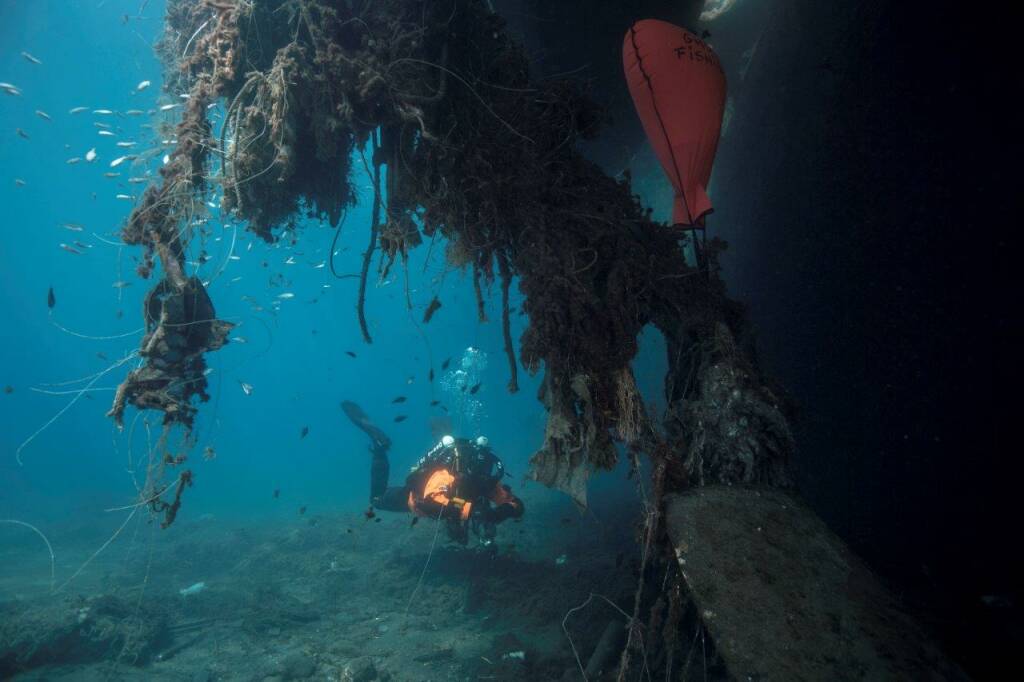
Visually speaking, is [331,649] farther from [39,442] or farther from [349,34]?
[39,442]

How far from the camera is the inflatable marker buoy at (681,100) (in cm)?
415

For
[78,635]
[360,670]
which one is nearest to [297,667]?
[360,670]

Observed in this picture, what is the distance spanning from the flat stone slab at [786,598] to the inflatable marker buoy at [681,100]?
2.71 meters

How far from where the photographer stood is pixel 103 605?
10086 mm

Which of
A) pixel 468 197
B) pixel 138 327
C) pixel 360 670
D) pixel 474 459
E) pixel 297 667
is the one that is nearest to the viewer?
pixel 468 197

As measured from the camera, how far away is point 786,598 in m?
2.33

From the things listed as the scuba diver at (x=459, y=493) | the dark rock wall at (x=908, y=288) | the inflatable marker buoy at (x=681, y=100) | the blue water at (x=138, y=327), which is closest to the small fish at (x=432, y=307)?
the blue water at (x=138, y=327)

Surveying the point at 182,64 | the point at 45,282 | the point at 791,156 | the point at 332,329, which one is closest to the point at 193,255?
the point at 182,64

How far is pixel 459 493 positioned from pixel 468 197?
21.7ft

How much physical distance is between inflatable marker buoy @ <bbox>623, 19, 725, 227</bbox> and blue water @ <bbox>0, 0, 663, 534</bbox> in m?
2.26

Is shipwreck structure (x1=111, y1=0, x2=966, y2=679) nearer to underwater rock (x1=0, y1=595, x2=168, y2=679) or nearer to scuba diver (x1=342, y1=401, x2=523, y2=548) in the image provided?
scuba diver (x1=342, y1=401, x2=523, y2=548)

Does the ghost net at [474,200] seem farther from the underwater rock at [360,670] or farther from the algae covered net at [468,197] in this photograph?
the underwater rock at [360,670]

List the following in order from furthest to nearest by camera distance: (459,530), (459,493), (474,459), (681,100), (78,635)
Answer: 1. (474,459)
2. (78,635)
3. (459,493)
4. (459,530)
5. (681,100)

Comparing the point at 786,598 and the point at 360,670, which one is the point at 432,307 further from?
the point at 360,670
